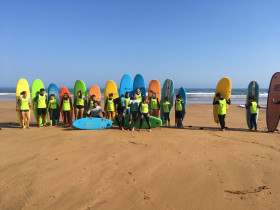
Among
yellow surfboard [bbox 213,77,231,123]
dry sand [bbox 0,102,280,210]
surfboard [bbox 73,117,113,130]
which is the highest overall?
yellow surfboard [bbox 213,77,231,123]

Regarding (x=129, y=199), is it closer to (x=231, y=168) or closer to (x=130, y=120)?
(x=231, y=168)

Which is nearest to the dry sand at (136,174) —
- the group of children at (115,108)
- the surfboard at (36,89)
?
the group of children at (115,108)

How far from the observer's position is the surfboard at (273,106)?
700cm

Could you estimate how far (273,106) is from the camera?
7.26 m

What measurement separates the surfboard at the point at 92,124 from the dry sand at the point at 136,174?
50.3 inches

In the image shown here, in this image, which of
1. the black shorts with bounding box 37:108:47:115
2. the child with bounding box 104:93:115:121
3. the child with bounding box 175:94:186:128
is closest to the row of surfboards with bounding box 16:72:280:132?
the black shorts with bounding box 37:108:47:115

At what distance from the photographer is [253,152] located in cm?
448

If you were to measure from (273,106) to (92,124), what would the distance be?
6.30 metres

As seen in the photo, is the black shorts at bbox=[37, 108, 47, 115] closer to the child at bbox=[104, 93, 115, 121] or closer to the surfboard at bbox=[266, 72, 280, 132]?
the child at bbox=[104, 93, 115, 121]

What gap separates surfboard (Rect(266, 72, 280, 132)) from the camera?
23.0 feet

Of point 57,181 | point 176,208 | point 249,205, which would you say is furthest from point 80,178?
point 249,205

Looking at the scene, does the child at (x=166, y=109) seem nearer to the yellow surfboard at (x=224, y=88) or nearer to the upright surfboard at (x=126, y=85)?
the upright surfboard at (x=126, y=85)

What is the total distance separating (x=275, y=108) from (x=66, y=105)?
735 centimetres

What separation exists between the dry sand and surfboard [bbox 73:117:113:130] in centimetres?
128
